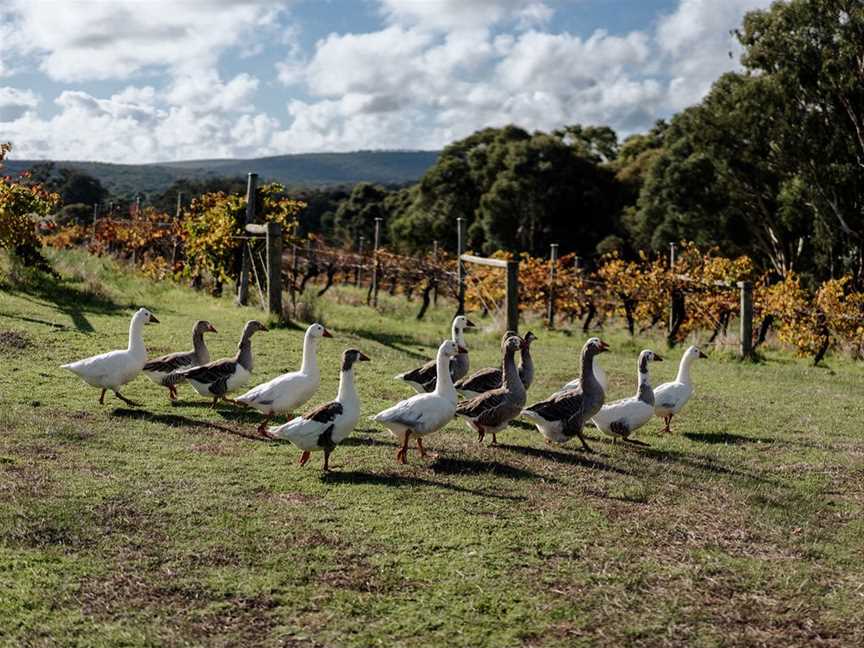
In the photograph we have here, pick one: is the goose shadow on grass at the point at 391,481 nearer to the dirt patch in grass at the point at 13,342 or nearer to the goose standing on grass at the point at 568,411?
the goose standing on grass at the point at 568,411

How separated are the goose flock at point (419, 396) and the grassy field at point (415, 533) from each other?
0.29 meters

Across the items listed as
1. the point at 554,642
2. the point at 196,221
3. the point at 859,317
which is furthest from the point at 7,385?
the point at 859,317

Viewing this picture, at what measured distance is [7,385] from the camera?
10.9m

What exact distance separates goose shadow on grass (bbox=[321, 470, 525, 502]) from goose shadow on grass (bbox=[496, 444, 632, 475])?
1349 mm

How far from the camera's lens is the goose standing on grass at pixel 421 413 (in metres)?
8.22

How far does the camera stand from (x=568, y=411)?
356 inches

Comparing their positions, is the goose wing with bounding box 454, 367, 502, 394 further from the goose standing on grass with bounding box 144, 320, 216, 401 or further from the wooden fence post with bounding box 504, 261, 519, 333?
the wooden fence post with bounding box 504, 261, 519, 333

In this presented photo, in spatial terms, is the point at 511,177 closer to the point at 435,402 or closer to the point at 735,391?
the point at 735,391

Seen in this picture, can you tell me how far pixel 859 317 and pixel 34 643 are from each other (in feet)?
55.4

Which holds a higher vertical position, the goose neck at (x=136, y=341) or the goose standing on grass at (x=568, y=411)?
the goose neck at (x=136, y=341)

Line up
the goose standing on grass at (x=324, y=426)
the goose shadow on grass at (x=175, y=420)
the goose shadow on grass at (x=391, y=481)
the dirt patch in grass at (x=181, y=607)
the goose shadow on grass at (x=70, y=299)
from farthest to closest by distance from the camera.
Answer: the goose shadow on grass at (x=70, y=299) < the goose shadow on grass at (x=175, y=420) < the goose standing on grass at (x=324, y=426) < the goose shadow on grass at (x=391, y=481) < the dirt patch in grass at (x=181, y=607)

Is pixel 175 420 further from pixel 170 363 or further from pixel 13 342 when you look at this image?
pixel 13 342

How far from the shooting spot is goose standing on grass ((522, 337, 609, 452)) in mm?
9047

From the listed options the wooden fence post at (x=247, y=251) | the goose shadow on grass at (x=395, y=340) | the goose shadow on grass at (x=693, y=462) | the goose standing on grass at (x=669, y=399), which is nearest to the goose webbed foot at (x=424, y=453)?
the goose shadow on grass at (x=693, y=462)
